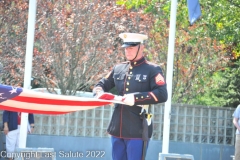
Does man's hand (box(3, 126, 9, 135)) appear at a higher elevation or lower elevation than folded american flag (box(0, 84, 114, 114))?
lower

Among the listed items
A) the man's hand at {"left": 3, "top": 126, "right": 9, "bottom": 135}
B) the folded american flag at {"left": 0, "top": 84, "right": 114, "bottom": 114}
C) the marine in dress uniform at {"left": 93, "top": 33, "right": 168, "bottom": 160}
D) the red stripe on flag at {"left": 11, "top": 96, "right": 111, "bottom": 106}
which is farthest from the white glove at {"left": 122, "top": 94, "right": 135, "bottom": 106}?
the man's hand at {"left": 3, "top": 126, "right": 9, "bottom": 135}

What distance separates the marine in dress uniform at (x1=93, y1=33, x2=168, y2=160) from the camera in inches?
299

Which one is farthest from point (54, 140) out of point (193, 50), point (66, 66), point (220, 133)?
point (193, 50)

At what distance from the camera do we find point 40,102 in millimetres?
8000

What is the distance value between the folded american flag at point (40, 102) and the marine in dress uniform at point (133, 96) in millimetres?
268

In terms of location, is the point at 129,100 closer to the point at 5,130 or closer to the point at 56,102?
the point at 56,102

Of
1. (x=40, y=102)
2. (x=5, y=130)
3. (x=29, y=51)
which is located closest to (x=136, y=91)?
(x=40, y=102)

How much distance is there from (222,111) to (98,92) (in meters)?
7.79

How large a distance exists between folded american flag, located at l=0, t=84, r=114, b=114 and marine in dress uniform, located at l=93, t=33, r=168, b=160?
27 centimetres

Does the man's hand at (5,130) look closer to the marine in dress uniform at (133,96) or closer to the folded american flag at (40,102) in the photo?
the folded american flag at (40,102)

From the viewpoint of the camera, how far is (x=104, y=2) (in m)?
17.0

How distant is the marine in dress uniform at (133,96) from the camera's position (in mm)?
7590

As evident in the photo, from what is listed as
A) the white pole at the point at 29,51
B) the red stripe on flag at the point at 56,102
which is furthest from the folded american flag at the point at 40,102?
the white pole at the point at 29,51

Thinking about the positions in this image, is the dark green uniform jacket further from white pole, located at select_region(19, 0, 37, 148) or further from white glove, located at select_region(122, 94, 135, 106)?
white pole, located at select_region(19, 0, 37, 148)
